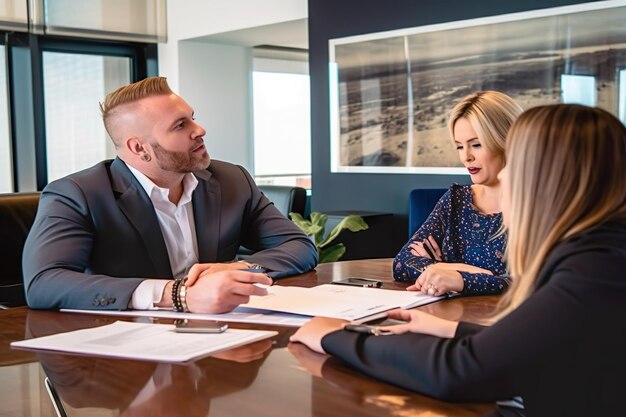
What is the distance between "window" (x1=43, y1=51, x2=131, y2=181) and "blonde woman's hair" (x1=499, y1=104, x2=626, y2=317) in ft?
21.0

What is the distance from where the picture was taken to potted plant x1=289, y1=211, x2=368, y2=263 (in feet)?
16.2

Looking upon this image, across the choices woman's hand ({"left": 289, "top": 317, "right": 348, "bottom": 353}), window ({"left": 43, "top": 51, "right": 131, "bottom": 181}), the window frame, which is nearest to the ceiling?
window ({"left": 43, "top": 51, "right": 131, "bottom": 181})

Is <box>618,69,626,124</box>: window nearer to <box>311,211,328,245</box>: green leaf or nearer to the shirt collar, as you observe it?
<box>311,211,328,245</box>: green leaf

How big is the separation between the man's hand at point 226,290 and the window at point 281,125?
610 centimetres

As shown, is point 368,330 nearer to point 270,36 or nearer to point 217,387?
point 217,387

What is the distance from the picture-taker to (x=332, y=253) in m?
4.96

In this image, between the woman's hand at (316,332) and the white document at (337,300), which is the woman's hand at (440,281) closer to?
the white document at (337,300)

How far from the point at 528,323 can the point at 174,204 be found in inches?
59.3

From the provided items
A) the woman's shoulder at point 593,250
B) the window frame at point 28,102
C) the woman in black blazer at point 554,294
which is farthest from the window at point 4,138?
Answer: the woman's shoulder at point 593,250

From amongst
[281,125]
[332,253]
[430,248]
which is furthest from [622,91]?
[281,125]

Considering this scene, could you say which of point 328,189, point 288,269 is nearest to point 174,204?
point 288,269

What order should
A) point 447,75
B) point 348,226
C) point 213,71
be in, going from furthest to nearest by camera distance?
point 213,71 → point 447,75 → point 348,226

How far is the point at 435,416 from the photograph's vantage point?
105 centimetres

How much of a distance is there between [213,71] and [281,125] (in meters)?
1.05
